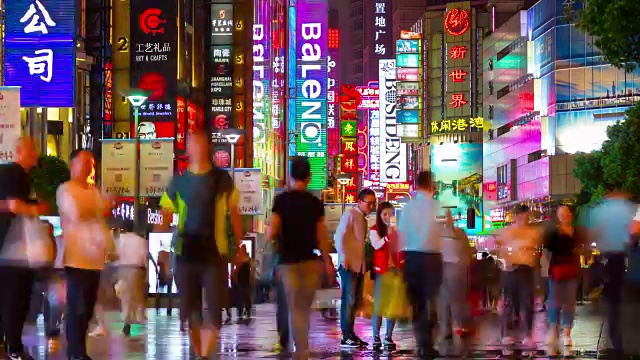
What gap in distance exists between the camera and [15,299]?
35.4 ft

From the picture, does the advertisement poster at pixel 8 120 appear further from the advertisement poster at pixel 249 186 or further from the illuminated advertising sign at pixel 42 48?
the advertisement poster at pixel 249 186

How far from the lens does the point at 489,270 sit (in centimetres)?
3172

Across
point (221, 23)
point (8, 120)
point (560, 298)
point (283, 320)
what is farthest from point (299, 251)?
point (221, 23)

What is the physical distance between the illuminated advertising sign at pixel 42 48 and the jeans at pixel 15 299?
12.5m

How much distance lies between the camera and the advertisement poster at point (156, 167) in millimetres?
33250

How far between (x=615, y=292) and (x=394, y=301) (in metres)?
2.97

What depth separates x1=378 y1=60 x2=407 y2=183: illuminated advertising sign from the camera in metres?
120

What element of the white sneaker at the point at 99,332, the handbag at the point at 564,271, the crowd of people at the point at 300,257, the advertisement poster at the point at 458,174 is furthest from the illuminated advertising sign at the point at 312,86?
the handbag at the point at 564,271

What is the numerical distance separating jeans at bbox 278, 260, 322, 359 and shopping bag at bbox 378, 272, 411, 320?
4.75m

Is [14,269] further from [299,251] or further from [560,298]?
[560,298]

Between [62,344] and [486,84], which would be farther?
[486,84]

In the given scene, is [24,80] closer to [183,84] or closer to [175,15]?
[175,15]

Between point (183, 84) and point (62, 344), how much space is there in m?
51.4

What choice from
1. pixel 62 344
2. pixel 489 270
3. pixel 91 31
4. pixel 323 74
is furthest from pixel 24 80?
pixel 323 74
